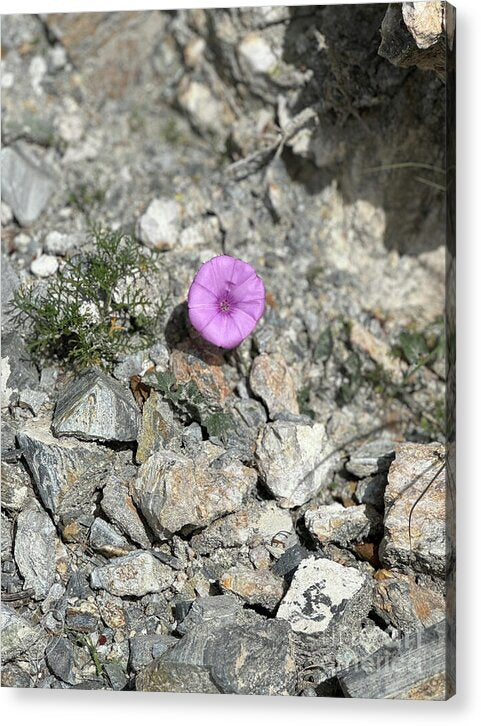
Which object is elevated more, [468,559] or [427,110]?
[427,110]

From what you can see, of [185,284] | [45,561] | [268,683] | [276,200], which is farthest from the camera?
[276,200]

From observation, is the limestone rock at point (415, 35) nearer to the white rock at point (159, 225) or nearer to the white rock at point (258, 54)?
the white rock at point (258, 54)

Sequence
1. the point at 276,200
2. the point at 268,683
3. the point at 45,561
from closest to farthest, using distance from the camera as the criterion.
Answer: the point at 268,683 < the point at 45,561 < the point at 276,200

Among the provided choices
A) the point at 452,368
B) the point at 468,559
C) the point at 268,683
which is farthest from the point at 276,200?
the point at 268,683

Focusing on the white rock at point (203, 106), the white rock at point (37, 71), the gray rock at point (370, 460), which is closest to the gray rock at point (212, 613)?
the gray rock at point (370, 460)

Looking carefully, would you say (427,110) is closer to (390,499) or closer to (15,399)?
(390,499)

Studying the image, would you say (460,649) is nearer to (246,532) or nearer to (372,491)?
(372,491)

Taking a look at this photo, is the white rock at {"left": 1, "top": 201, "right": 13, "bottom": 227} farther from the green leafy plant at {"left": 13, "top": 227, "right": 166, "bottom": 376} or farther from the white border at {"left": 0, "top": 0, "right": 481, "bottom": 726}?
the white border at {"left": 0, "top": 0, "right": 481, "bottom": 726}
